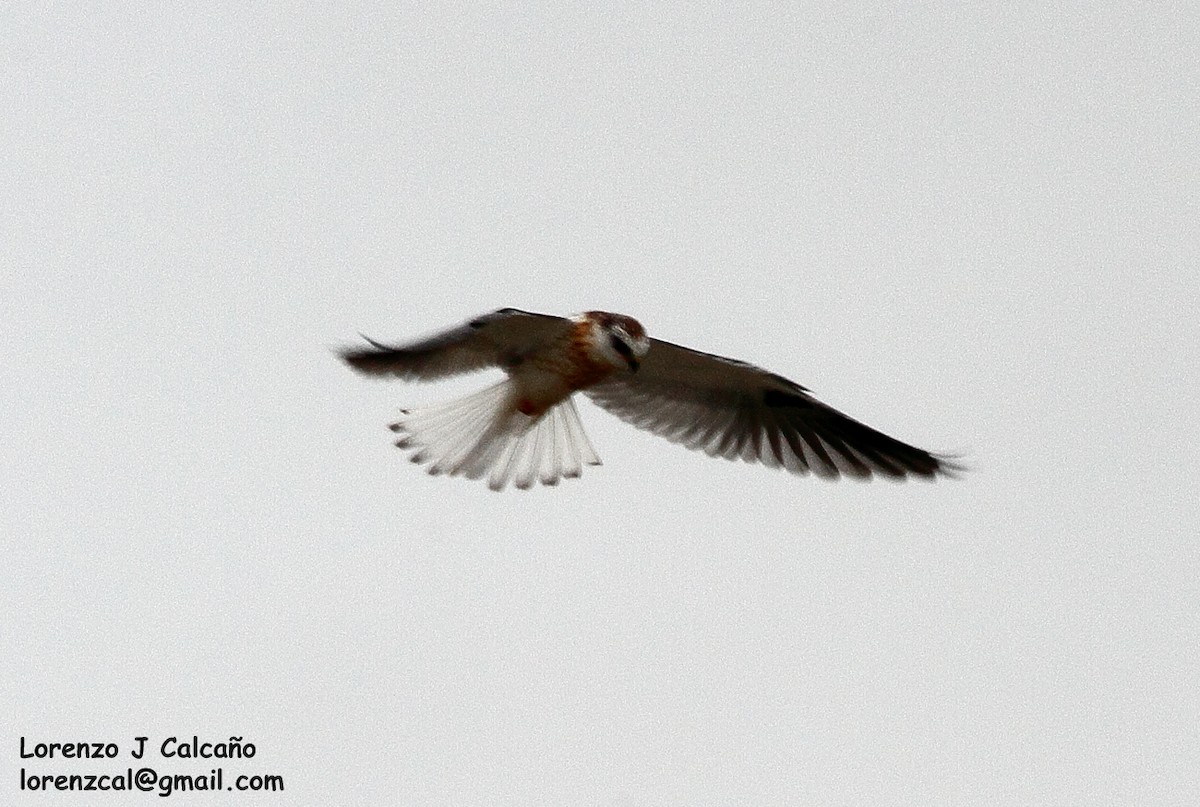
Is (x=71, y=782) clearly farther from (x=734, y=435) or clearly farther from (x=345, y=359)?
(x=734, y=435)

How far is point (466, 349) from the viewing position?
7.41 m

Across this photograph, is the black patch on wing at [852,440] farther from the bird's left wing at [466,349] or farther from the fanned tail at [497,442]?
the bird's left wing at [466,349]

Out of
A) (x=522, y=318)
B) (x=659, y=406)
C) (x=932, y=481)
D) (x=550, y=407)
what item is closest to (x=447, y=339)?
(x=522, y=318)

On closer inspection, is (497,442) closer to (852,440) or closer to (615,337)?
(615,337)

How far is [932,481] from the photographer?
8.05 metres

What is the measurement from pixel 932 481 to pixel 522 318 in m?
2.28

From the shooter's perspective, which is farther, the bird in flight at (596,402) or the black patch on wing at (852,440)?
the black patch on wing at (852,440)

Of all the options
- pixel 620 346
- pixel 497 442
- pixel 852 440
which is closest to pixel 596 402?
pixel 497 442

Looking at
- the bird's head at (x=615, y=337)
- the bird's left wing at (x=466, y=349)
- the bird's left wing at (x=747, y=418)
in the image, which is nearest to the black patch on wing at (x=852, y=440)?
the bird's left wing at (x=747, y=418)

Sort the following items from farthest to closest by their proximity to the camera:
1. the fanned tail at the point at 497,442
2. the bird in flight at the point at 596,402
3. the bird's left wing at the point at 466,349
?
the fanned tail at the point at 497,442 < the bird in flight at the point at 596,402 < the bird's left wing at the point at 466,349

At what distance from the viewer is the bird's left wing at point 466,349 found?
6934 mm

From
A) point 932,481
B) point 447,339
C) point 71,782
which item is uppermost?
point 447,339

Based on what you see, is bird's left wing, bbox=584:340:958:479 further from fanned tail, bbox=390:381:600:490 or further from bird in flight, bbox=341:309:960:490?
fanned tail, bbox=390:381:600:490

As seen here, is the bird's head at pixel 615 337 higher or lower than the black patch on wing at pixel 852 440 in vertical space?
higher
